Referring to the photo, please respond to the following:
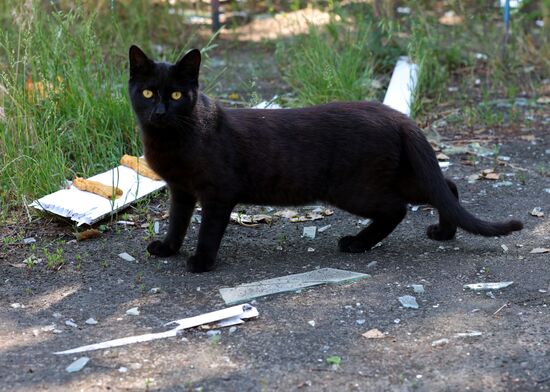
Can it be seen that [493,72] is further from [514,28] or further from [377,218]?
[377,218]

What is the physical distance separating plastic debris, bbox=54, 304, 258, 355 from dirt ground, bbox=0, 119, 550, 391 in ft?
0.13

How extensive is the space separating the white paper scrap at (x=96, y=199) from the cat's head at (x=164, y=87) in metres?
0.83

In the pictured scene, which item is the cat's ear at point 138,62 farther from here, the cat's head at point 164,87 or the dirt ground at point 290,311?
the dirt ground at point 290,311

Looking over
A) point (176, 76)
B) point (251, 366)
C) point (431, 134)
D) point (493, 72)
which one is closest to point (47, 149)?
point (176, 76)

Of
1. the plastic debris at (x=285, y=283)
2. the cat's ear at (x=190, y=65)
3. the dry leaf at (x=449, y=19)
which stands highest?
the cat's ear at (x=190, y=65)

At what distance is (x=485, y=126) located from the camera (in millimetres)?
6441

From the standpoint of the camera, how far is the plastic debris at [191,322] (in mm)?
3207

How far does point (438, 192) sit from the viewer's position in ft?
13.4

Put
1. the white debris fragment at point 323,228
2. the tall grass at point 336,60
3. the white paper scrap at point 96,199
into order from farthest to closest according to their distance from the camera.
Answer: the tall grass at point 336,60
the white debris fragment at point 323,228
the white paper scrap at point 96,199

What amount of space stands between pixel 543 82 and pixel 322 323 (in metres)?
4.83

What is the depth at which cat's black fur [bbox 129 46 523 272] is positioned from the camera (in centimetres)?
394

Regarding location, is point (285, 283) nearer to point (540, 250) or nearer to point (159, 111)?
point (159, 111)

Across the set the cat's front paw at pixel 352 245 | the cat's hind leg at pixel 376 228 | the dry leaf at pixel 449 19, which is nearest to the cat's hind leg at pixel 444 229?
the cat's hind leg at pixel 376 228

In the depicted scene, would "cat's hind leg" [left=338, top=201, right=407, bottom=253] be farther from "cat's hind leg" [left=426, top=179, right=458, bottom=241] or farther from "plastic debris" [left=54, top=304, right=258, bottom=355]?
"plastic debris" [left=54, top=304, right=258, bottom=355]
